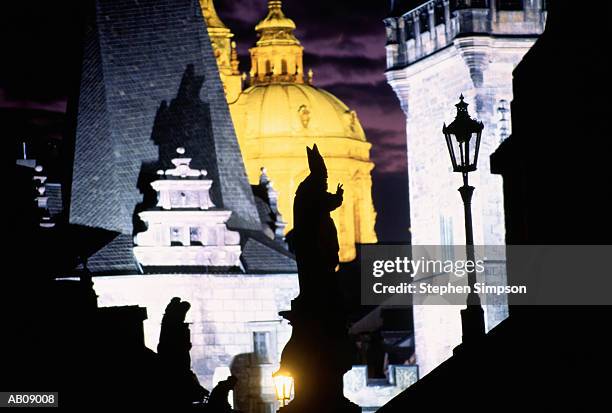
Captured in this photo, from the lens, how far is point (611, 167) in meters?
25.0

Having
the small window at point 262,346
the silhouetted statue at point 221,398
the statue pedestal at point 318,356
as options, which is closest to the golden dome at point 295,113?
the small window at point 262,346

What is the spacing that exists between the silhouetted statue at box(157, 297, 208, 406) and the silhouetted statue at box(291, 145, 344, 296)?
408 cm

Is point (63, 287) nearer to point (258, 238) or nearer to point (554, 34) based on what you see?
point (554, 34)

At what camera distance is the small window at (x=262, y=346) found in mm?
52875

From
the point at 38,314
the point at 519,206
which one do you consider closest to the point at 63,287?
the point at 38,314

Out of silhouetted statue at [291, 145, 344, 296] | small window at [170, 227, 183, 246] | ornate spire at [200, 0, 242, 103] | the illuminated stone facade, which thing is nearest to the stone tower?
small window at [170, 227, 183, 246]

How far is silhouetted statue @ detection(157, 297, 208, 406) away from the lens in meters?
26.4

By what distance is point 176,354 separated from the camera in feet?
87.2

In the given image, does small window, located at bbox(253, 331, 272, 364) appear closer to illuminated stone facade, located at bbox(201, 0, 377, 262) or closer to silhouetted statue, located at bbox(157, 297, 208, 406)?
silhouetted statue, located at bbox(157, 297, 208, 406)

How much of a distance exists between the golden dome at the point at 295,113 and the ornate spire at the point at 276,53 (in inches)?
21.9

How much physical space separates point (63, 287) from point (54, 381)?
487cm

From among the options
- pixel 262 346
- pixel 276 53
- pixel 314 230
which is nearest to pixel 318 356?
pixel 314 230

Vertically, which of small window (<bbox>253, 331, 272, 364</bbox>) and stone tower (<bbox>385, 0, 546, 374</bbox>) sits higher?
stone tower (<bbox>385, 0, 546, 374</bbox>)
